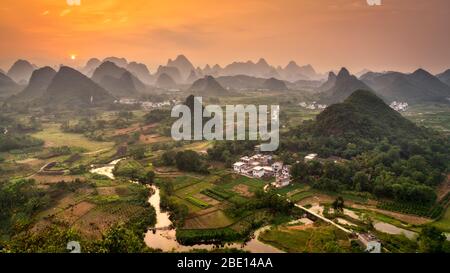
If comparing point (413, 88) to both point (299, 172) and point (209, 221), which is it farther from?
point (209, 221)

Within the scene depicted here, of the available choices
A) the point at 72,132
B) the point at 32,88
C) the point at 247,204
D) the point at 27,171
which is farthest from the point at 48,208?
the point at 32,88

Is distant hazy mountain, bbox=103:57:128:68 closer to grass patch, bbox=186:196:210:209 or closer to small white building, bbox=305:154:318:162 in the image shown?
small white building, bbox=305:154:318:162

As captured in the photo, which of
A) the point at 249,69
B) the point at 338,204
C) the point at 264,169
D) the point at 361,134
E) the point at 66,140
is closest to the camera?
the point at 338,204

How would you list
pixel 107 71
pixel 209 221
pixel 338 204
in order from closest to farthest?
pixel 209 221
pixel 338 204
pixel 107 71

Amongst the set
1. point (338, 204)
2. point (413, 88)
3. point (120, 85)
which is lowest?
point (338, 204)

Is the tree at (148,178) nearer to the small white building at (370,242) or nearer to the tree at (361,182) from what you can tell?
the tree at (361,182)

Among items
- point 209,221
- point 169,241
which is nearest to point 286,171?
point 209,221

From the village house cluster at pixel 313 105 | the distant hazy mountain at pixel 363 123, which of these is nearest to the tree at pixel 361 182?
the distant hazy mountain at pixel 363 123
